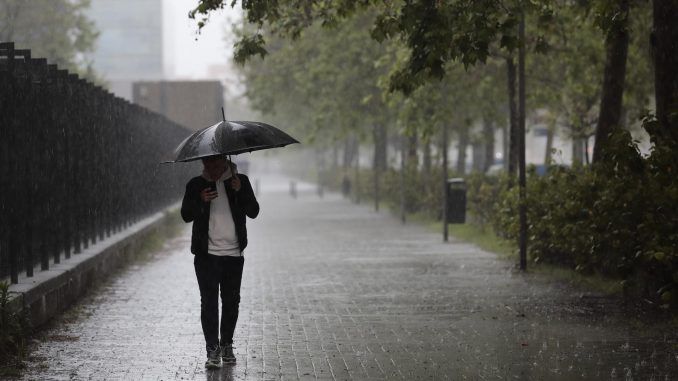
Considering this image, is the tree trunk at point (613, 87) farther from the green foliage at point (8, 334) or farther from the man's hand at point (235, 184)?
the green foliage at point (8, 334)

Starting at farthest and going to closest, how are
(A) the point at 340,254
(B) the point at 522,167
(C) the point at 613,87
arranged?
1. (A) the point at 340,254
2. (B) the point at 522,167
3. (C) the point at 613,87

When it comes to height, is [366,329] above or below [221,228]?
below

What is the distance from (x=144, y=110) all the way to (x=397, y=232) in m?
6.34

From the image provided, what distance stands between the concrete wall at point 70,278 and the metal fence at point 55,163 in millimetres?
172

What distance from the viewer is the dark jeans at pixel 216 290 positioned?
27.0 ft

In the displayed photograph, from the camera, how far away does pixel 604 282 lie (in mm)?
13266

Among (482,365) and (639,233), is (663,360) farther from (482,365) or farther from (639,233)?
(639,233)

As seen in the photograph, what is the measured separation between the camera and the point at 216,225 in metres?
8.16

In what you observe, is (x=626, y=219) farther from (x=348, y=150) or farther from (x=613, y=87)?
(x=348, y=150)

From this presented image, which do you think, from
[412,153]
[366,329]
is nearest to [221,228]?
[366,329]

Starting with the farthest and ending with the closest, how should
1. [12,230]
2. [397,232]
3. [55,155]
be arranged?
[397,232]
[55,155]
[12,230]

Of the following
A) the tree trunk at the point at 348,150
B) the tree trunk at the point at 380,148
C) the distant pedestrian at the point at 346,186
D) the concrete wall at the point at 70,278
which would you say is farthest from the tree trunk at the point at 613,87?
the tree trunk at the point at 348,150

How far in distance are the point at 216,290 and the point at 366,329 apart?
88.1 inches

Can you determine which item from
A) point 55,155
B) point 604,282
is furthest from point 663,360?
point 55,155
